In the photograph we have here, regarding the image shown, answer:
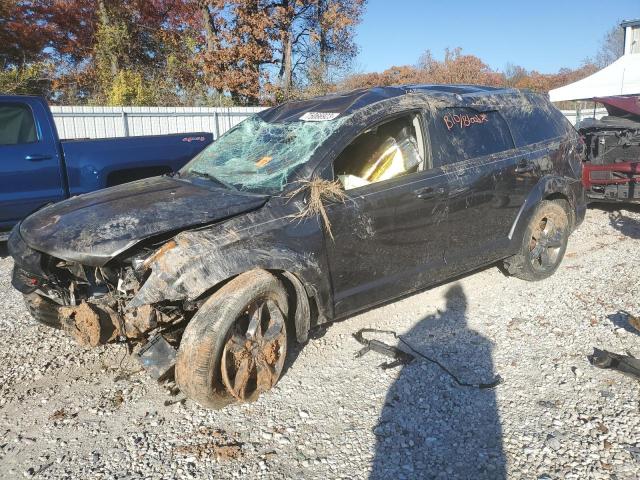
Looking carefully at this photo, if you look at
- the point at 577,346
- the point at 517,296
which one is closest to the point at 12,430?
the point at 577,346

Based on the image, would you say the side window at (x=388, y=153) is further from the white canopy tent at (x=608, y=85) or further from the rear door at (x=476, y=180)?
the white canopy tent at (x=608, y=85)

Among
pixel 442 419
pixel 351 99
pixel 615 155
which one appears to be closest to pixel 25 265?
pixel 351 99

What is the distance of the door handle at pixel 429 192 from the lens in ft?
13.4

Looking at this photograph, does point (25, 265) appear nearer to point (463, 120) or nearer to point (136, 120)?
point (463, 120)

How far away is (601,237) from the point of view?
7.16 m

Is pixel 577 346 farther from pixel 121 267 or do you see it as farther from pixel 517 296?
pixel 121 267

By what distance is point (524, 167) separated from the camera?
16.1ft

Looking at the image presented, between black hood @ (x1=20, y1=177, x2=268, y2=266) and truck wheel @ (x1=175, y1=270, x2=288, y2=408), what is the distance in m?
0.48

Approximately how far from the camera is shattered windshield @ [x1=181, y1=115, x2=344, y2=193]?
3.76m

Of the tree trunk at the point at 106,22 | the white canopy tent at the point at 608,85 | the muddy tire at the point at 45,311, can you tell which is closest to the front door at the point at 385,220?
the muddy tire at the point at 45,311

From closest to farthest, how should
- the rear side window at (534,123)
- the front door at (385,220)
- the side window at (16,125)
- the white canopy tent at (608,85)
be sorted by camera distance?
the front door at (385,220) → the rear side window at (534,123) → the side window at (16,125) → the white canopy tent at (608,85)

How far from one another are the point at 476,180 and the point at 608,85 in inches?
568

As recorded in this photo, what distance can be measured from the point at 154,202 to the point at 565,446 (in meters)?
2.79

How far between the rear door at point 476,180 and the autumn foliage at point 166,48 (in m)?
15.9
